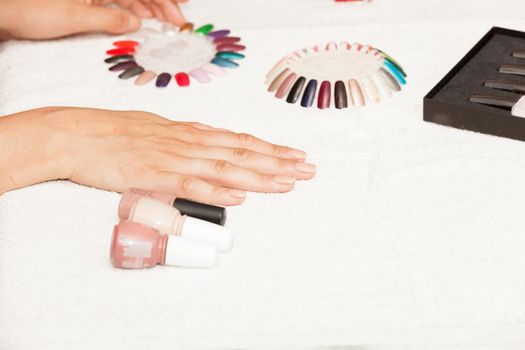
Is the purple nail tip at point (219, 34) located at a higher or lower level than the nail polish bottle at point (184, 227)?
higher

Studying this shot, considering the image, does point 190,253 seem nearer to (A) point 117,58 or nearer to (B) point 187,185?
(B) point 187,185

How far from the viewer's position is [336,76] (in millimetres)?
1090

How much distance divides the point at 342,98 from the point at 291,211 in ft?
0.79

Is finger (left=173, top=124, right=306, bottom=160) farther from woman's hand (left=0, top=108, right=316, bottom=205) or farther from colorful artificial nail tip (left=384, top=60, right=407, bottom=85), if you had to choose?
colorful artificial nail tip (left=384, top=60, right=407, bottom=85)

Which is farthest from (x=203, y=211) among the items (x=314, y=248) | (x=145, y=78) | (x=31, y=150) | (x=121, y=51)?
(x=121, y=51)

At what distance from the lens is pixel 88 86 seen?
1146 mm

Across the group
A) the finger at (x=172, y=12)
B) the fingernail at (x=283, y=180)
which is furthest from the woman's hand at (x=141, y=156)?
the finger at (x=172, y=12)

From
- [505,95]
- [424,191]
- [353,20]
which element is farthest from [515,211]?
[353,20]

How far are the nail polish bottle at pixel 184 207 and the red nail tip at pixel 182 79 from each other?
314 millimetres

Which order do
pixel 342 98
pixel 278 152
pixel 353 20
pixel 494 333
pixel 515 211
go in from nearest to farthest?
pixel 494 333 → pixel 515 211 → pixel 278 152 → pixel 342 98 → pixel 353 20

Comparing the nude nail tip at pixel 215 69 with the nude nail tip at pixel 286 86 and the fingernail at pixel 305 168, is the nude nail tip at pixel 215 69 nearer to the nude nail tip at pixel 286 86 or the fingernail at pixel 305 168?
the nude nail tip at pixel 286 86

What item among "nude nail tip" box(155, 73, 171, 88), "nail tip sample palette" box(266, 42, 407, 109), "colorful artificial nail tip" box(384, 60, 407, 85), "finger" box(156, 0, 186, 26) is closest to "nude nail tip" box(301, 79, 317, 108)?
"nail tip sample palette" box(266, 42, 407, 109)

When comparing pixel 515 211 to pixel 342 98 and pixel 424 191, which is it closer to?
pixel 424 191

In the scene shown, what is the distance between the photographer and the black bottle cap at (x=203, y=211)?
840 mm
